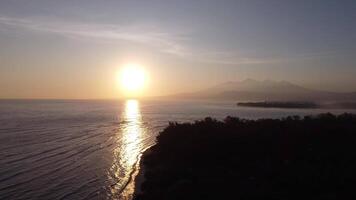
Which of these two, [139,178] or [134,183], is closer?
[134,183]

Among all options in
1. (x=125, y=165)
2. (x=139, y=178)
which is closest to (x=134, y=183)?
(x=139, y=178)

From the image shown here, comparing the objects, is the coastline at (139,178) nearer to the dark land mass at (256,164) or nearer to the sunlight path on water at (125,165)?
the sunlight path on water at (125,165)

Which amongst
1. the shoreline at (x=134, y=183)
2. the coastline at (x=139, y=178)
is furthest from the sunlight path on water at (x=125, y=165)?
the coastline at (x=139, y=178)

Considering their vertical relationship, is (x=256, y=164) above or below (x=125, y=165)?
above

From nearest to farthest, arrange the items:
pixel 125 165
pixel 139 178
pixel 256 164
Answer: pixel 256 164
pixel 139 178
pixel 125 165

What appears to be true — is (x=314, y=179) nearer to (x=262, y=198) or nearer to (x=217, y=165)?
(x=262, y=198)

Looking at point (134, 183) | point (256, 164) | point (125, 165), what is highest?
point (256, 164)

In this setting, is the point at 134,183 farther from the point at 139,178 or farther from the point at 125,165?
the point at 125,165

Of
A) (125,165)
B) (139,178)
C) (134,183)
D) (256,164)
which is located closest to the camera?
(256,164)

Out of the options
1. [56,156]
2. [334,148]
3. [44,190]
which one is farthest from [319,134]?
[56,156]
